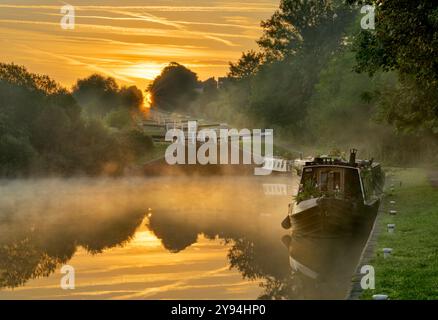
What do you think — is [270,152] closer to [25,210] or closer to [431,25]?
[25,210]

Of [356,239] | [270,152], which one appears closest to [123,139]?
[270,152]

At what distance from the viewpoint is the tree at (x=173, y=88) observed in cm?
17814

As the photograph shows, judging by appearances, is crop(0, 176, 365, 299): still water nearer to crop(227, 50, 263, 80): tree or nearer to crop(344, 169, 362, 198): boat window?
crop(344, 169, 362, 198): boat window

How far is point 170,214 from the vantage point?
1660 inches

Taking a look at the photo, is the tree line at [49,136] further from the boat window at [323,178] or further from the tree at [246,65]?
the tree at [246,65]

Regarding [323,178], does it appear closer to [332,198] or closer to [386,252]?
[332,198]

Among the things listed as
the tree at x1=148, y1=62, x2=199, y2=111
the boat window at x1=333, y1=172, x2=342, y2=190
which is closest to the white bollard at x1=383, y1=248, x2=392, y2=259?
the boat window at x1=333, y1=172, x2=342, y2=190

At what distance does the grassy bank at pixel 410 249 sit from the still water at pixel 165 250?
→ 1.31 meters

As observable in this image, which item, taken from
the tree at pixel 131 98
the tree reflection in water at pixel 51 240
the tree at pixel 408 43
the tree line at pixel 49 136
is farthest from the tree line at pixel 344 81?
the tree line at pixel 49 136

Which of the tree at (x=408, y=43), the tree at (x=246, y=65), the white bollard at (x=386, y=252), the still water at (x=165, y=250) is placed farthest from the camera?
the tree at (x=246, y=65)

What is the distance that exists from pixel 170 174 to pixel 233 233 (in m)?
43.7

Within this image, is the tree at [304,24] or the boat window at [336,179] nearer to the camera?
the boat window at [336,179]

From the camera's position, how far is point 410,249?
24.1 meters

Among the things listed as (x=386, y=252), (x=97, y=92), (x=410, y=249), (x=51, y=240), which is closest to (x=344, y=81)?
(x=97, y=92)
